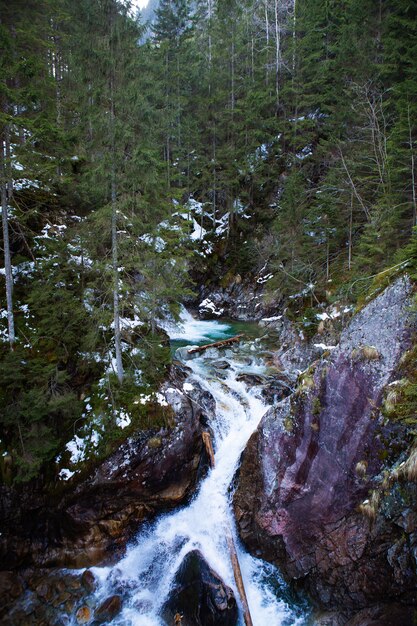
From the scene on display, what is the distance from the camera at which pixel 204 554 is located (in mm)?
8711

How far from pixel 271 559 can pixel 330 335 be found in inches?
345

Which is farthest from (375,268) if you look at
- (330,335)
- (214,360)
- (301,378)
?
(214,360)

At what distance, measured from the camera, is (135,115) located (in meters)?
9.42

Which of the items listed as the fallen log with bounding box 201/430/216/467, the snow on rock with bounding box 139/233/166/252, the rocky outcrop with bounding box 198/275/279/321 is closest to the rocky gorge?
the fallen log with bounding box 201/430/216/467

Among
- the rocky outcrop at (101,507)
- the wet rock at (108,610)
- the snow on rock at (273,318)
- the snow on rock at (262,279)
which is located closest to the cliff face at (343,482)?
the rocky outcrop at (101,507)

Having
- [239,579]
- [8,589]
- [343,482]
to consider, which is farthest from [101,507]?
[343,482]

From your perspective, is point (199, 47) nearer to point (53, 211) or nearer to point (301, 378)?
point (53, 211)

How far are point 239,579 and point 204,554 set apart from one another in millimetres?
1138

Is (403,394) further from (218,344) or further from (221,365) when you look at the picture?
(218,344)

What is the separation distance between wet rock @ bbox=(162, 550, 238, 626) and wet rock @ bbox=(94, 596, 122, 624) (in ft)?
3.74

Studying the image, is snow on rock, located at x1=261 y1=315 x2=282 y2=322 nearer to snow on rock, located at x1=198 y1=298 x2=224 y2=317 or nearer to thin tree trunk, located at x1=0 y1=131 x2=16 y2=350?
snow on rock, located at x1=198 y1=298 x2=224 y2=317

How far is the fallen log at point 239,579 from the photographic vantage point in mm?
7383

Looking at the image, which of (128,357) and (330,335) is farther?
(330,335)

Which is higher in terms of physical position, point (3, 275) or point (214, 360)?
point (3, 275)
